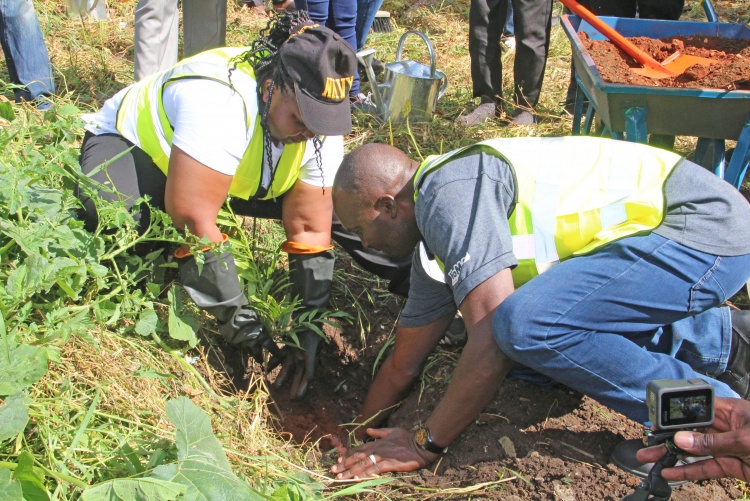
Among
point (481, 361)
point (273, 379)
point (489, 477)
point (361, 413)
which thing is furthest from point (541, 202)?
point (273, 379)

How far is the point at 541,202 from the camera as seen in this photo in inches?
81.2

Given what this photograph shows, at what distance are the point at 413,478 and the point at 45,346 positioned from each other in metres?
1.14

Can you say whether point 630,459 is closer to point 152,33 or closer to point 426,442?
point 426,442

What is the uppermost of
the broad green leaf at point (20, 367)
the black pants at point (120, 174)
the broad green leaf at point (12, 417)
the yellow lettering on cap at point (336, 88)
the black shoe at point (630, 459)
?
the yellow lettering on cap at point (336, 88)

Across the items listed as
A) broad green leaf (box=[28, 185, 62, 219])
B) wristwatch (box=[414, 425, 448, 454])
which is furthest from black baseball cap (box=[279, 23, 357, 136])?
wristwatch (box=[414, 425, 448, 454])

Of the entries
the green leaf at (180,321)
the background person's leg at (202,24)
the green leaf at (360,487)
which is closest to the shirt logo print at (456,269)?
the green leaf at (360,487)

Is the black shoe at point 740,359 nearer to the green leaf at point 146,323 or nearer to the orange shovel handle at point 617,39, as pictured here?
the orange shovel handle at point 617,39

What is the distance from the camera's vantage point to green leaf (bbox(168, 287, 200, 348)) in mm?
2379

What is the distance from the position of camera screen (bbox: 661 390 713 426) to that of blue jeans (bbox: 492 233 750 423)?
0.38m

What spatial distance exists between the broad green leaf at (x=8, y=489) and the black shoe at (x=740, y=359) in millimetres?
2089

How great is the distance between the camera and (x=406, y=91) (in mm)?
4480

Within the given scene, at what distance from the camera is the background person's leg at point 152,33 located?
4.14m

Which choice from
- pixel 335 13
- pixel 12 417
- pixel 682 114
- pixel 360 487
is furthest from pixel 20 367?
pixel 335 13

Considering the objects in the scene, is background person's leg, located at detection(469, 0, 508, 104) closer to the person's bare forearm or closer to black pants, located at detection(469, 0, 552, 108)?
black pants, located at detection(469, 0, 552, 108)
